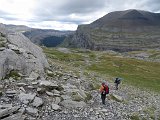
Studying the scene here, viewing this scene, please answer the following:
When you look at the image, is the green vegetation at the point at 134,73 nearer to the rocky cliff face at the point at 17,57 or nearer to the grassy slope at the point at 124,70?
the grassy slope at the point at 124,70

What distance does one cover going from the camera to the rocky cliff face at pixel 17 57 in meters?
37.7

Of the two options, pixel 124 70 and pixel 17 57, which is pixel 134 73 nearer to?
pixel 124 70

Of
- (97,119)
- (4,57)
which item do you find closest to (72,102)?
(97,119)

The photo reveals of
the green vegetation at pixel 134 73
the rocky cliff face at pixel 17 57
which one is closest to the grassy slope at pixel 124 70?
the green vegetation at pixel 134 73

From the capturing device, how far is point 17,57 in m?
39.7

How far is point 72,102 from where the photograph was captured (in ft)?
107

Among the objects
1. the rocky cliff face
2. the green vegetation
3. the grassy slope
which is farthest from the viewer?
the grassy slope

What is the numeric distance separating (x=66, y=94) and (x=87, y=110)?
13.5 feet

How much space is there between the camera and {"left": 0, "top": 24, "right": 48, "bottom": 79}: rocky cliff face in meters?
37.7

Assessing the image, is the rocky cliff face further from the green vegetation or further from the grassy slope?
the green vegetation

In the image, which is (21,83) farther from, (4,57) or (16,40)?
(16,40)

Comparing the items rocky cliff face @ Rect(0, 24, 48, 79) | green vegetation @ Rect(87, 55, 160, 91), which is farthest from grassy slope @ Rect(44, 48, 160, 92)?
rocky cliff face @ Rect(0, 24, 48, 79)

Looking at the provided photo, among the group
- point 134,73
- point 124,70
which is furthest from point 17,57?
point 124,70

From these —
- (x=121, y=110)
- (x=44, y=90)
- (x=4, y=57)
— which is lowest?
(x=121, y=110)
